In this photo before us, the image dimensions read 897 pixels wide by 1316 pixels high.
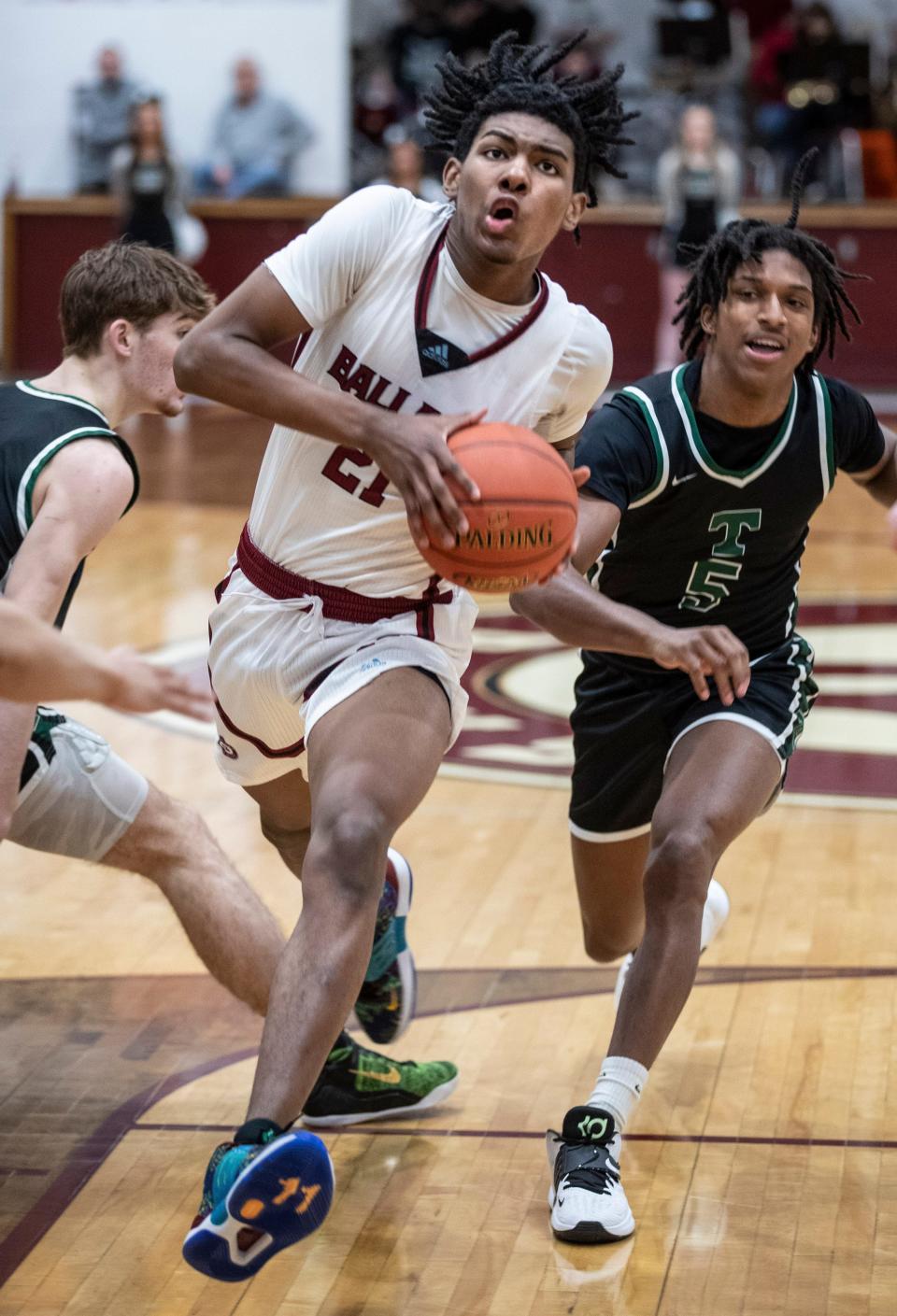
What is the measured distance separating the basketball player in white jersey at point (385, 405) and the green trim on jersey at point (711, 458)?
0.32 m

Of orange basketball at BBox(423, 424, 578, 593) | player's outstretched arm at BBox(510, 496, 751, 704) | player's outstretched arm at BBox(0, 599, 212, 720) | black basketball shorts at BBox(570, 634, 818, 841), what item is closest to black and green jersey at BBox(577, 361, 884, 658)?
black basketball shorts at BBox(570, 634, 818, 841)

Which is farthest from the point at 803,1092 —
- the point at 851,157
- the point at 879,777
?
the point at 851,157

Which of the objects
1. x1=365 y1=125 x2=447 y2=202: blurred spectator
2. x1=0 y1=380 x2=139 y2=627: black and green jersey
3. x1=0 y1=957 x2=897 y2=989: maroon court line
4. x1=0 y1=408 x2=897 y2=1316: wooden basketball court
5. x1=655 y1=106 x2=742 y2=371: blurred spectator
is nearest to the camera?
x1=0 y1=408 x2=897 y2=1316: wooden basketball court

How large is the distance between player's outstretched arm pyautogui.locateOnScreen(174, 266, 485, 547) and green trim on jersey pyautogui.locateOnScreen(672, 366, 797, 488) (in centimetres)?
87

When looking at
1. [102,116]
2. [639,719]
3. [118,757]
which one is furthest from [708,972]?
[102,116]

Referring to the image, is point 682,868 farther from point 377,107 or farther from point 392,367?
point 377,107

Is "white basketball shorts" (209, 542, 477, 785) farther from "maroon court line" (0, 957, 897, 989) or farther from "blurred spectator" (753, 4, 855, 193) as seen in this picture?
"blurred spectator" (753, 4, 855, 193)

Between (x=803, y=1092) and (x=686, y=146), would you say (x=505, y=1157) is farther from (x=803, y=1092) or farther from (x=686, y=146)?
(x=686, y=146)

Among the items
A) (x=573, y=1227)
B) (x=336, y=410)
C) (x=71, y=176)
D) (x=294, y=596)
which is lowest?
(x=71, y=176)

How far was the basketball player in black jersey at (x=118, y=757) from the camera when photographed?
13.0 ft

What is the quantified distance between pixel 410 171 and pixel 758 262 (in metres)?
12.0

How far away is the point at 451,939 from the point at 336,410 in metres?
2.39

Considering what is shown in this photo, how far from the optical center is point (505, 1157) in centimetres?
406

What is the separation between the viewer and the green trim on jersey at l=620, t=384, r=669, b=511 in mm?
4137
